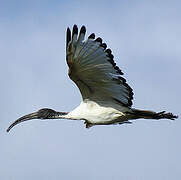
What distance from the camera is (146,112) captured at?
13320mm

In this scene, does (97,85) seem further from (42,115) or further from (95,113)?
(42,115)

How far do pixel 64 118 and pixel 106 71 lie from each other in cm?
205

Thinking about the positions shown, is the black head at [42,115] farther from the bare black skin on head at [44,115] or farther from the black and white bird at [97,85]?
the black and white bird at [97,85]

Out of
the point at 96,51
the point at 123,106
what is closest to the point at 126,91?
the point at 123,106

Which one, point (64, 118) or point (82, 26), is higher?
point (82, 26)

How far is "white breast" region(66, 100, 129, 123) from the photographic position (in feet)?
44.1

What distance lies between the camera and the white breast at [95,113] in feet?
44.1

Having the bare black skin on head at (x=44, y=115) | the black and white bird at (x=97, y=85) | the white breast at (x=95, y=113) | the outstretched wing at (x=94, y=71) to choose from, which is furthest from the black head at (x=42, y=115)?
the outstretched wing at (x=94, y=71)

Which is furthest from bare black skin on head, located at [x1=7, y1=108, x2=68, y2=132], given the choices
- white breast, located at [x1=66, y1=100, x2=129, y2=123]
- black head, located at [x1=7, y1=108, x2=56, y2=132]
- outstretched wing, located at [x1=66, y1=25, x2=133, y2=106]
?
outstretched wing, located at [x1=66, y1=25, x2=133, y2=106]

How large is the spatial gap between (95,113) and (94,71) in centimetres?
131

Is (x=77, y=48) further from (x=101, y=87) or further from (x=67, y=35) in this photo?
(x=101, y=87)

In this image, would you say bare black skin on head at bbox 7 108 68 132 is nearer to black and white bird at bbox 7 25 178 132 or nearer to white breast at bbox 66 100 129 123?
black and white bird at bbox 7 25 178 132

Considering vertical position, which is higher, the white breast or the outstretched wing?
the outstretched wing

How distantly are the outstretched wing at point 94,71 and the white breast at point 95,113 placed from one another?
Answer: 0.57ft
